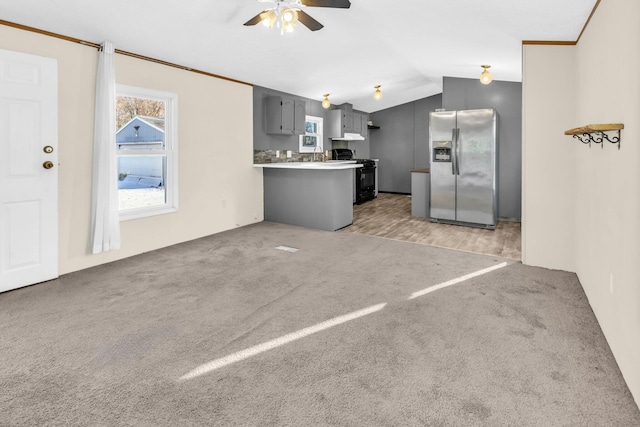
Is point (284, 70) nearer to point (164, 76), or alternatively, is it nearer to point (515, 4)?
point (164, 76)

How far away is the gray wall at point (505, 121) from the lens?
6.41 meters

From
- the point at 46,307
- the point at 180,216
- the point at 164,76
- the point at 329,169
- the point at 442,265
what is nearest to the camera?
the point at 46,307

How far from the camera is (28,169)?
10.7 feet

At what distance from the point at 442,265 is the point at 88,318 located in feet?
10.4

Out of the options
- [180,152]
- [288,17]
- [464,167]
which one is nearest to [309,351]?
[288,17]

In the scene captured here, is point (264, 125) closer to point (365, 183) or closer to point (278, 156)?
point (278, 156)

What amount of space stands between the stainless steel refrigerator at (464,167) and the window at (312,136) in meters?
2.55

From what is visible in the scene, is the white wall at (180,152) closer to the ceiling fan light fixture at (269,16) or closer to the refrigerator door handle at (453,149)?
the ceiling fan light fixture at (269,16)

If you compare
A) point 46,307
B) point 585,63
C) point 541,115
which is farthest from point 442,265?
point 46,307

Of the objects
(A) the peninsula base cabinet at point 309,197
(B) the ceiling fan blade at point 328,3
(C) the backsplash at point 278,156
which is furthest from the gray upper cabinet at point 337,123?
(B) the ceiling fan blade at point 328,3

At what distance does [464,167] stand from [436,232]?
1.20 meters

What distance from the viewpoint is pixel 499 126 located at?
21.3ft

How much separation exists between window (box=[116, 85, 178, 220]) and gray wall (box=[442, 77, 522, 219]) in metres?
4.87

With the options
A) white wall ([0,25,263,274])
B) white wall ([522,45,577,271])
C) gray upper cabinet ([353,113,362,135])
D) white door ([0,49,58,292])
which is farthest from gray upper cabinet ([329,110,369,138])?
white door ([0,49,58,292])
